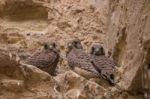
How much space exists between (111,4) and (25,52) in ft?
2.56

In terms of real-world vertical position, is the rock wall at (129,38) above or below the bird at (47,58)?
above

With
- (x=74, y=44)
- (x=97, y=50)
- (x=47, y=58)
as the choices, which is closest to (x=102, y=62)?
(x=97, y=50)

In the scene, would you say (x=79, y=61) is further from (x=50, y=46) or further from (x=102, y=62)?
(x=50, y=46)

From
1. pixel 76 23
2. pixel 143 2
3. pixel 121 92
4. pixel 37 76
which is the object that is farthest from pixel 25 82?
pixel 76 23

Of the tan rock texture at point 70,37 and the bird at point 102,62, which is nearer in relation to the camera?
the tan rock texture at point 70,37

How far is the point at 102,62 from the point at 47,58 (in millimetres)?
477

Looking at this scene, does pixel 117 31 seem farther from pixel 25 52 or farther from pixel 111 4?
pixel 25 52

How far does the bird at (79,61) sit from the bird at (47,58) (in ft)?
0.37

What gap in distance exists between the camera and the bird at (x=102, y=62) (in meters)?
3.86

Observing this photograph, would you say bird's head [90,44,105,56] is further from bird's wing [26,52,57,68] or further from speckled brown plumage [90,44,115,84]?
bird's wing [26,52,57,68]

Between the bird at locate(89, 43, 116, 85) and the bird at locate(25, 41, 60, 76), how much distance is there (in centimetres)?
29

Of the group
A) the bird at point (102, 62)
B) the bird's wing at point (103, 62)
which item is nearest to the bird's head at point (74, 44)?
the bird at point (102, 62)

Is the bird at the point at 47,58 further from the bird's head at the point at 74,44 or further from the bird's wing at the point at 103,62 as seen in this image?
the bird's wing at the point at 103,62

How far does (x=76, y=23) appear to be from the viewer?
461 cm
